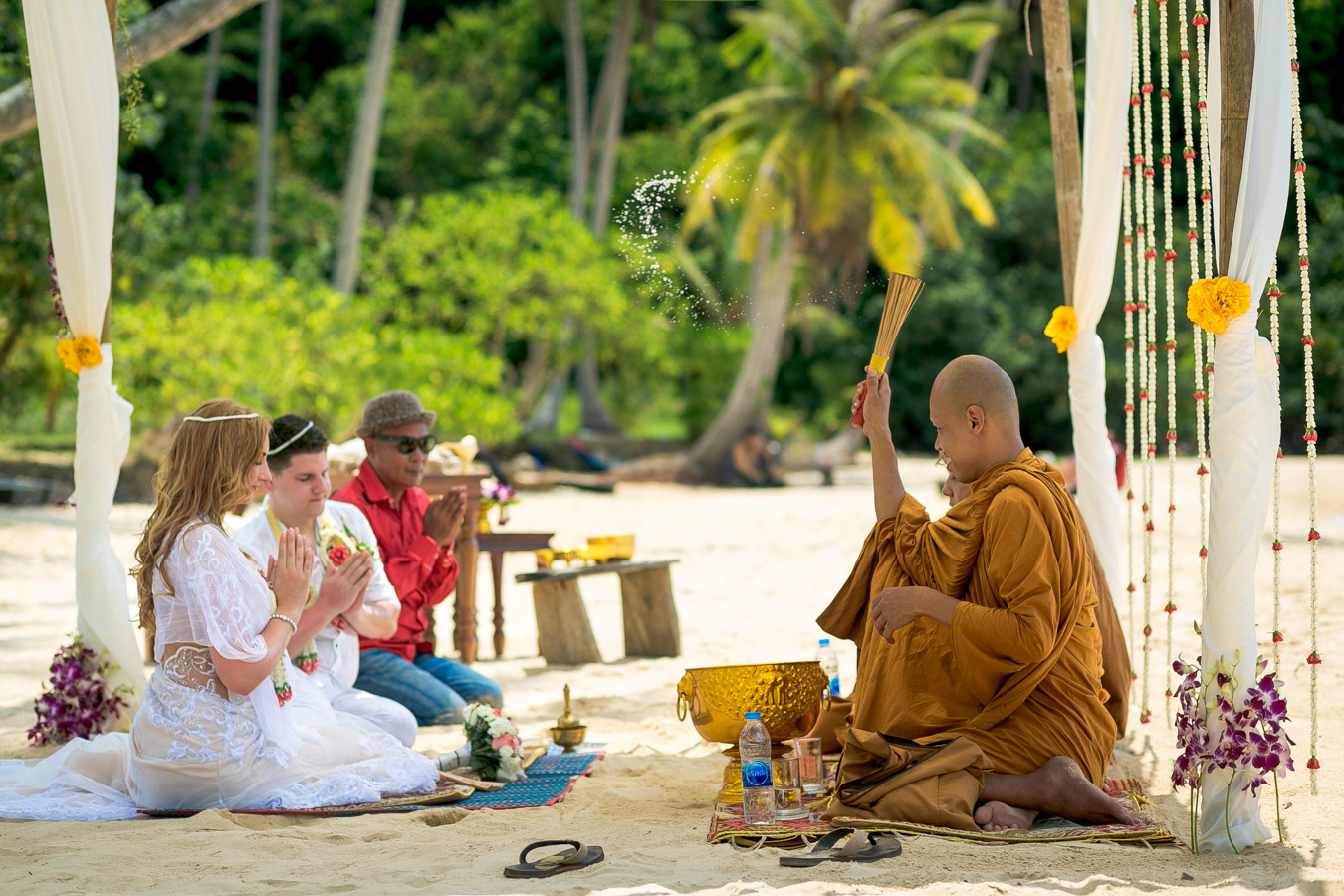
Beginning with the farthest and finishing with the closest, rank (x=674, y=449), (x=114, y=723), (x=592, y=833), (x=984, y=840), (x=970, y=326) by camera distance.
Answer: (x=970, y=326), (x=674, y=449), (x=114, y=723), (x=592, y=833), (x=984, y=840)

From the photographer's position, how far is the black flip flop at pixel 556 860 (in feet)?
11.1

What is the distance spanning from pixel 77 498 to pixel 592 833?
9.13ft

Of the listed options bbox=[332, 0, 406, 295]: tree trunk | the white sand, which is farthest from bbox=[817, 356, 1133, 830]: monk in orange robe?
bbox=[332, 0, 406, 295]: tree trunk

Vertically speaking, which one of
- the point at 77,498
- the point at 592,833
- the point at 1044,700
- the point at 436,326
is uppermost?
the point at 436,326

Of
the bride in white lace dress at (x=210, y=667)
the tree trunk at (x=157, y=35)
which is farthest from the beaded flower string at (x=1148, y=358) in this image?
the tree trunk at (x=157, y=35)

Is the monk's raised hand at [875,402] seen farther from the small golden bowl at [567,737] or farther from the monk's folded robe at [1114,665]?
the small golden bowl at [567,737]

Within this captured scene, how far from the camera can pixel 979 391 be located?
13.2 ft

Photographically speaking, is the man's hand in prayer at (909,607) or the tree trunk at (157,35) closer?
the man's hand in prayer at (909,607)

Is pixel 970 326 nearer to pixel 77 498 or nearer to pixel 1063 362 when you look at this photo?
pixel 1063 362

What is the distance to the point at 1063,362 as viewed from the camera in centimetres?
2938

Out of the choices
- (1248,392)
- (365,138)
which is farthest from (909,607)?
(365,138)

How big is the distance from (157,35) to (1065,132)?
504 centimetres

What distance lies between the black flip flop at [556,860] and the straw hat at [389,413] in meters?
2.54

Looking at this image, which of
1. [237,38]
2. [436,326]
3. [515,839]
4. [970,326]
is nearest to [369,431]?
[515,839]
